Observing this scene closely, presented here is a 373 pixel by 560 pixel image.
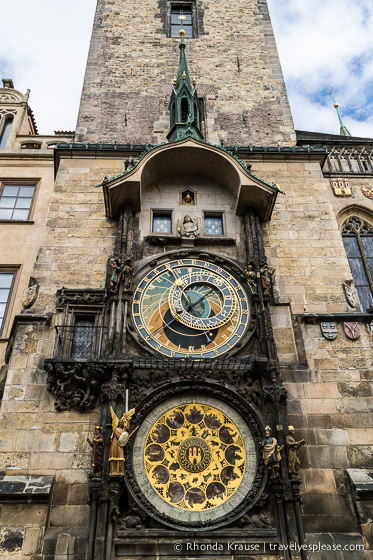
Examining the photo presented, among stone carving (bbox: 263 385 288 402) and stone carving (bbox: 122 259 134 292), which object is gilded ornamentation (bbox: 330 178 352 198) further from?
stone carving (bbox: 263 385 288 402)

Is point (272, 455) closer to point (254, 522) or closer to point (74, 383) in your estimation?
point (254, 522)

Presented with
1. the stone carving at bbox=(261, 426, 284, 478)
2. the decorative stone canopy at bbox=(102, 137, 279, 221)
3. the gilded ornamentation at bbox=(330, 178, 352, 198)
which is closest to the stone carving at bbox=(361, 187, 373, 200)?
the gilded ornamentation at bbox=(330, 178, 352, 198)

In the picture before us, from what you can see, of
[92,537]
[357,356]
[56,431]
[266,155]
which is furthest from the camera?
[266,155]

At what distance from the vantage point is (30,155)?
1310 centimetres

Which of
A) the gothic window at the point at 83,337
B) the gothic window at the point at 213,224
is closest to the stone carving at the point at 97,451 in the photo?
the gothic window at the point at 83,337

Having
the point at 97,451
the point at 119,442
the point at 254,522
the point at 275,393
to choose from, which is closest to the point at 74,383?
the point at 97,451

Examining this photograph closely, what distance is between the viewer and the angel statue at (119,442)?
6.97 metres

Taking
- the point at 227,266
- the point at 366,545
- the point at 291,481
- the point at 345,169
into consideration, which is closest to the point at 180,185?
Result: the point at 227,266

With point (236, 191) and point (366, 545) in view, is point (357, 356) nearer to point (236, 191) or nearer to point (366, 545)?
A: point (366, 545)

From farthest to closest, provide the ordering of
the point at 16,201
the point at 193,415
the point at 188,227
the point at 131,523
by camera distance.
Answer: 1. the point at 16,201
2. the point at 188,227
3. the point at 193,415
4. the point at 131,523

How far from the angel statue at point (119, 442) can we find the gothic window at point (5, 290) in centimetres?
424

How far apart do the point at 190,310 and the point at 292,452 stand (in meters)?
2.78

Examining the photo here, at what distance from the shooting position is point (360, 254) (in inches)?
454

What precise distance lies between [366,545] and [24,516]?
14.7 feet
